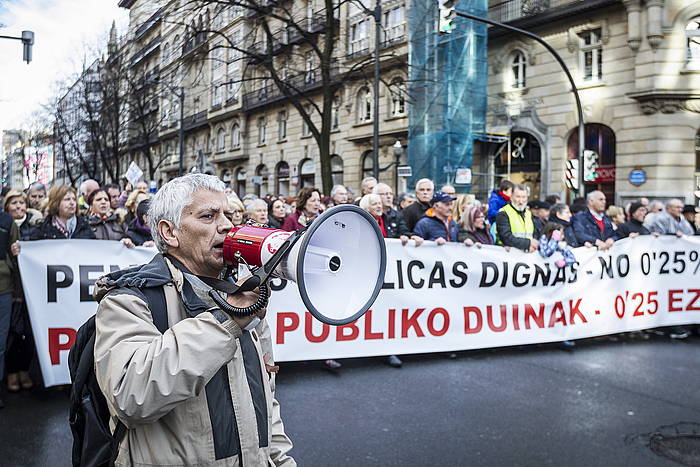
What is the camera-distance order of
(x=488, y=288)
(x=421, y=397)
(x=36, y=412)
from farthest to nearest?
1. (x=488, y=288)
2. (x=421, y=397)
3. (x=36, y=412)

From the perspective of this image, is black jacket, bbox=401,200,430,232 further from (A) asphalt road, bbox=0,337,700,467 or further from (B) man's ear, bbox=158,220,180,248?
(B) man's ear, bbox=158,220,180,248

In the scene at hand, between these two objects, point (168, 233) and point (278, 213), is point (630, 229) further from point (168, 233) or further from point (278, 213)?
point (168, 233)

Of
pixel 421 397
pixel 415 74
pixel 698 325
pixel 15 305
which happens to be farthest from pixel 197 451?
pixel 415 74

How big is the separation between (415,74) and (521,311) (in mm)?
19783

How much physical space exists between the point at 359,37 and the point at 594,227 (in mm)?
23132

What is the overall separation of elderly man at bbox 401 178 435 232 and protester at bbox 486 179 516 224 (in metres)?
1.04

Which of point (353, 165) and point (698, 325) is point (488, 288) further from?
point (353, 165)

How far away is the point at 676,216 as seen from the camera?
9.27 metres

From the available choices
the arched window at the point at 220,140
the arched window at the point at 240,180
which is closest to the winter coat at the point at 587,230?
the arched window at the point at 240,180

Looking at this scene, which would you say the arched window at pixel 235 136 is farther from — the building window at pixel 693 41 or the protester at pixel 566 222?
the protester at pixel 566 222

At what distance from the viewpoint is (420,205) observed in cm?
779

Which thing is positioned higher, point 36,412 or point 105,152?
point 105,152

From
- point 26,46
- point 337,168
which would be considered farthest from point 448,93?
point 26,46

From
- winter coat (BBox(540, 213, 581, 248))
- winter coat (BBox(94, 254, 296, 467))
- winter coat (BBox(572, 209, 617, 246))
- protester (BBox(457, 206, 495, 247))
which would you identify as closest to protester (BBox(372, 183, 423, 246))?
protester (BBox(457, 206, 495, 247))
